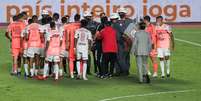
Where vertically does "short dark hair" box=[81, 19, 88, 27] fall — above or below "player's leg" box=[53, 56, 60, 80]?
above

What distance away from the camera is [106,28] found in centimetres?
2105

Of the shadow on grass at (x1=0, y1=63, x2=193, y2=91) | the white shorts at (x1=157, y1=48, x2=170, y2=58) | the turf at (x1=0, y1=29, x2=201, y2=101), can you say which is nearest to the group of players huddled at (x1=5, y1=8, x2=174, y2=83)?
the white shorts at (x1=157, y1=48, x2=170, y2=58)

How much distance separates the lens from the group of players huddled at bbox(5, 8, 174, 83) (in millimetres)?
20391

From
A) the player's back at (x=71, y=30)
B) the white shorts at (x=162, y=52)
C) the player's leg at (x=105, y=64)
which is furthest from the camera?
the white shorts at (x=162, y=52)

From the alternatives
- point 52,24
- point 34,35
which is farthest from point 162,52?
point 34,35

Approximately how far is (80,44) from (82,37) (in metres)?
0.21

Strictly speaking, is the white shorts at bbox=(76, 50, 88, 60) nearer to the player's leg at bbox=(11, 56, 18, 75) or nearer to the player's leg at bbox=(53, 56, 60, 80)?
the player's leg at bbox=(53, 56, 60, 80)

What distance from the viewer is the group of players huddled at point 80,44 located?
20391mm

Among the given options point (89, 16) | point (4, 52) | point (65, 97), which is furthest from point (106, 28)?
point (4, 52)

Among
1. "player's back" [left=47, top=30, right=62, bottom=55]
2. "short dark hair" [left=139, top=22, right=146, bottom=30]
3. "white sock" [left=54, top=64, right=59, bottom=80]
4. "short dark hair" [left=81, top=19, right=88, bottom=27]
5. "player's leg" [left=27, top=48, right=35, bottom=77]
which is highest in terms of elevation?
"short dark hair" [left=81, top=19, right=88, bottom=27]

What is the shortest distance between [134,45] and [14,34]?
353 centimetres

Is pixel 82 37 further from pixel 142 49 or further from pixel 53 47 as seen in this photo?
pixel 142 49

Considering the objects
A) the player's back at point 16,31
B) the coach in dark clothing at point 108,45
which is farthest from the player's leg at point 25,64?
the coach in dark clothing at point 108,45

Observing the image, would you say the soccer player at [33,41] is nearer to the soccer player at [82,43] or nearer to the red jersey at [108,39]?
the soccer player at [82,43]
